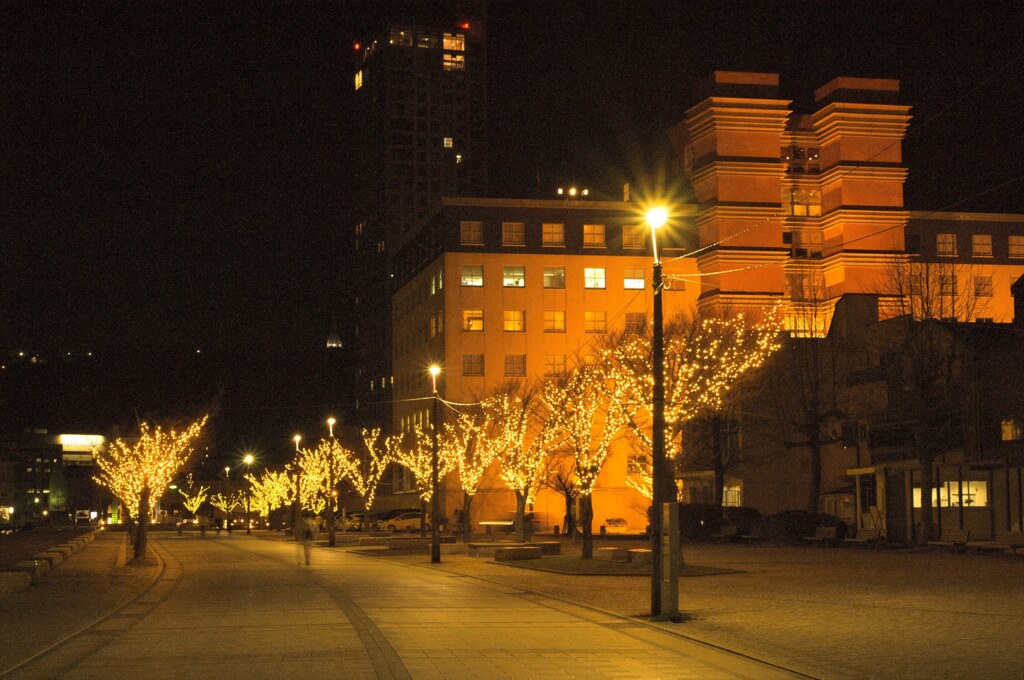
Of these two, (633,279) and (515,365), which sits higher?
(633,279)

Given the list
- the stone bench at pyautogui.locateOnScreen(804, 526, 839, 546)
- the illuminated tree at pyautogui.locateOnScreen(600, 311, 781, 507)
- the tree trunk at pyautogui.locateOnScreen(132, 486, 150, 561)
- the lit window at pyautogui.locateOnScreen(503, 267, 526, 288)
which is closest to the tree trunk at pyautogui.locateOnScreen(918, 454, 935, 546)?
the stone bench at pyautogui.locateOnScreen(804, 526, 839, 546)

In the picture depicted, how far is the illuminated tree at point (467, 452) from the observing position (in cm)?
6728

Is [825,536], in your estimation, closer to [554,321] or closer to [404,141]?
[554,321]

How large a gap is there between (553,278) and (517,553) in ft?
170

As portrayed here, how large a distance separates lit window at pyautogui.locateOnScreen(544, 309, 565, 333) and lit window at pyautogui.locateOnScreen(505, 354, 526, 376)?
306cm

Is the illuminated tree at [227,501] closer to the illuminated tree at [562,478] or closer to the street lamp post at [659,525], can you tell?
the illuminated tree at [562,478]

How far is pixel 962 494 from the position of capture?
177ft

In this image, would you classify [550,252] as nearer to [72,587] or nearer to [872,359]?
[872,359]

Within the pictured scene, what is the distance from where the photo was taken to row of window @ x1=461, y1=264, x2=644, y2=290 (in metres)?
92.9

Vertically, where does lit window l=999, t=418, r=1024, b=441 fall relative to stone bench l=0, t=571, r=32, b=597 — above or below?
above

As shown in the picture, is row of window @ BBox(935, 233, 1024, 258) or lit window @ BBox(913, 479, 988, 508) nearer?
lit window @ BBox(913, 479, 988, 508)

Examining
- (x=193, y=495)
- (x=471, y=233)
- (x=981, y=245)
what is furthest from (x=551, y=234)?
(x=193, y=495)

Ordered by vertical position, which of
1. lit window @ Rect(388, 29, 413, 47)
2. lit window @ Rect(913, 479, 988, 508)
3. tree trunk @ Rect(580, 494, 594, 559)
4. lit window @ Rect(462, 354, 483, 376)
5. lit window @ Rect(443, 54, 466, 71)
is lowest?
tree trunk @ Rect(580, 494, 594, 559)

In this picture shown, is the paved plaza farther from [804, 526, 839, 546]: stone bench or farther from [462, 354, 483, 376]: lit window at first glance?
[462, 354, 483, 376]: lit window
